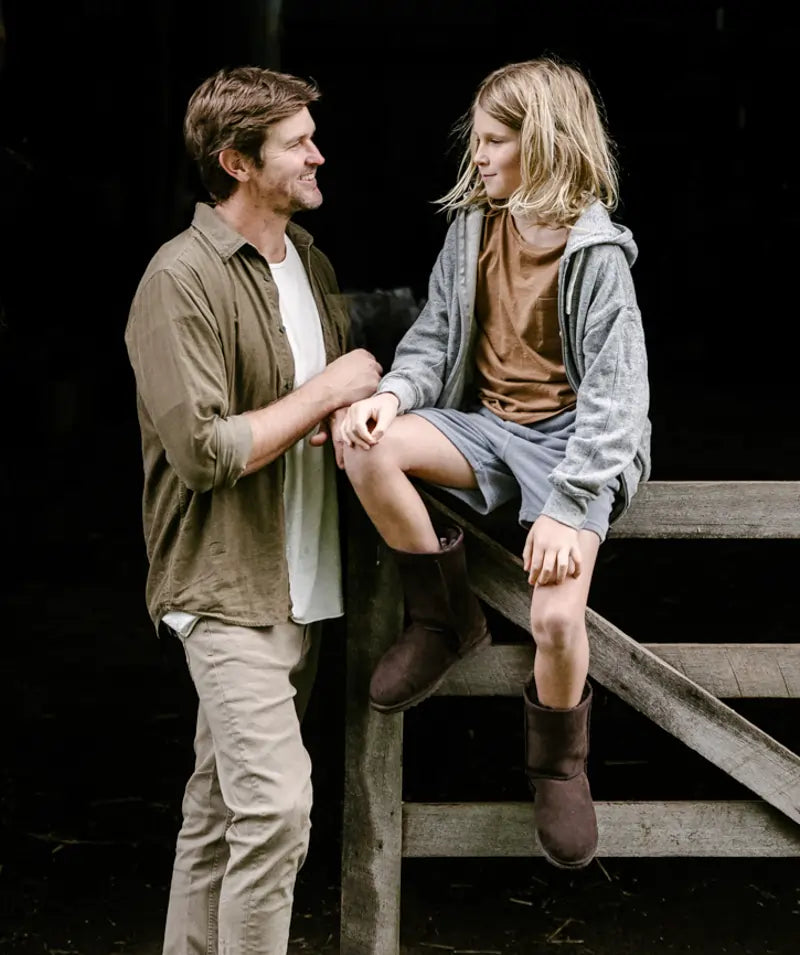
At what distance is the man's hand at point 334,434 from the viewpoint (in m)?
2.86

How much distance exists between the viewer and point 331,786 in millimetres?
4891

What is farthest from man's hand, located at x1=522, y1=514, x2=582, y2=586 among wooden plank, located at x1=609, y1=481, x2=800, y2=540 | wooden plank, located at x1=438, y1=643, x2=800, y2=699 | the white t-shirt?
the white t-shirt

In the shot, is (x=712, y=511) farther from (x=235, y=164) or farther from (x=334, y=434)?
(x=235, y=164)

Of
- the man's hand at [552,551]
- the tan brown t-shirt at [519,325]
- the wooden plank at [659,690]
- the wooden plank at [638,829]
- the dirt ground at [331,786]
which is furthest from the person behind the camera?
the dirt ground at [331,786]

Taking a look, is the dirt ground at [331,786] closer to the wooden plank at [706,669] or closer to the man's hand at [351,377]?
the wooden plank at [706,669]

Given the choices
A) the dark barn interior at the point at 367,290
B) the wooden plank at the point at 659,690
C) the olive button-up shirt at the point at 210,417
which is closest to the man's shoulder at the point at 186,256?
the olive button-up shirt at the point at 210,417

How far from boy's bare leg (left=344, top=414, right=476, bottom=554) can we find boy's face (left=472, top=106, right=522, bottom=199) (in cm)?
53

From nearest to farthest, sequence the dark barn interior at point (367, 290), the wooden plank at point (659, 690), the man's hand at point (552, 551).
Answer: the man's hand at point (552, 551)
the wooden plank at point (659, 690)
the dark barn interior at point (367, 290)

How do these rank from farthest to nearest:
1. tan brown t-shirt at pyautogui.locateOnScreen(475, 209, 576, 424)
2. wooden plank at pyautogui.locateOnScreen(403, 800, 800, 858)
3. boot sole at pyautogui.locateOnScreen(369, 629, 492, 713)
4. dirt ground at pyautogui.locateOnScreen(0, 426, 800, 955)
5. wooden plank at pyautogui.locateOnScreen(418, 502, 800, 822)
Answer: dirt ground at pyautogui.locateOnScreen(0, 426, 800, 955) < wooden plank at pyautogui.locateOnScreen(403, 800, 800, 858) < wooden plank at pyautogui.locateOnScreen(418, 502, 800, 822) < boot sole at pyautogui.locateOnScreen(369, 629, 492, 713) < tan brown t-shirt at pyautogui.locateOnScreen(475, 209, 576, 424)

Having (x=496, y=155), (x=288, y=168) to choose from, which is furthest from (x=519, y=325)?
(x=288, y=168)

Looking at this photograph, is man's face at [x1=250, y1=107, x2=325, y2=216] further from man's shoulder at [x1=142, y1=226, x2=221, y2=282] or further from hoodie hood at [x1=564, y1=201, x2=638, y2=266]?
hoodie hood at [x1=564, y1=201, x2=638, y2=266]

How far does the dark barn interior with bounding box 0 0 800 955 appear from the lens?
165 inches

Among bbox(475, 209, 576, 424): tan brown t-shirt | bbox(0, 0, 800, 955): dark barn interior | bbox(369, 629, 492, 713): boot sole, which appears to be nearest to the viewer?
bbox(475, 209, 576, 424): tan brown t-shirt

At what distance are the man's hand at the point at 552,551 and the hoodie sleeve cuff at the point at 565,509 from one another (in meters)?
0.01
